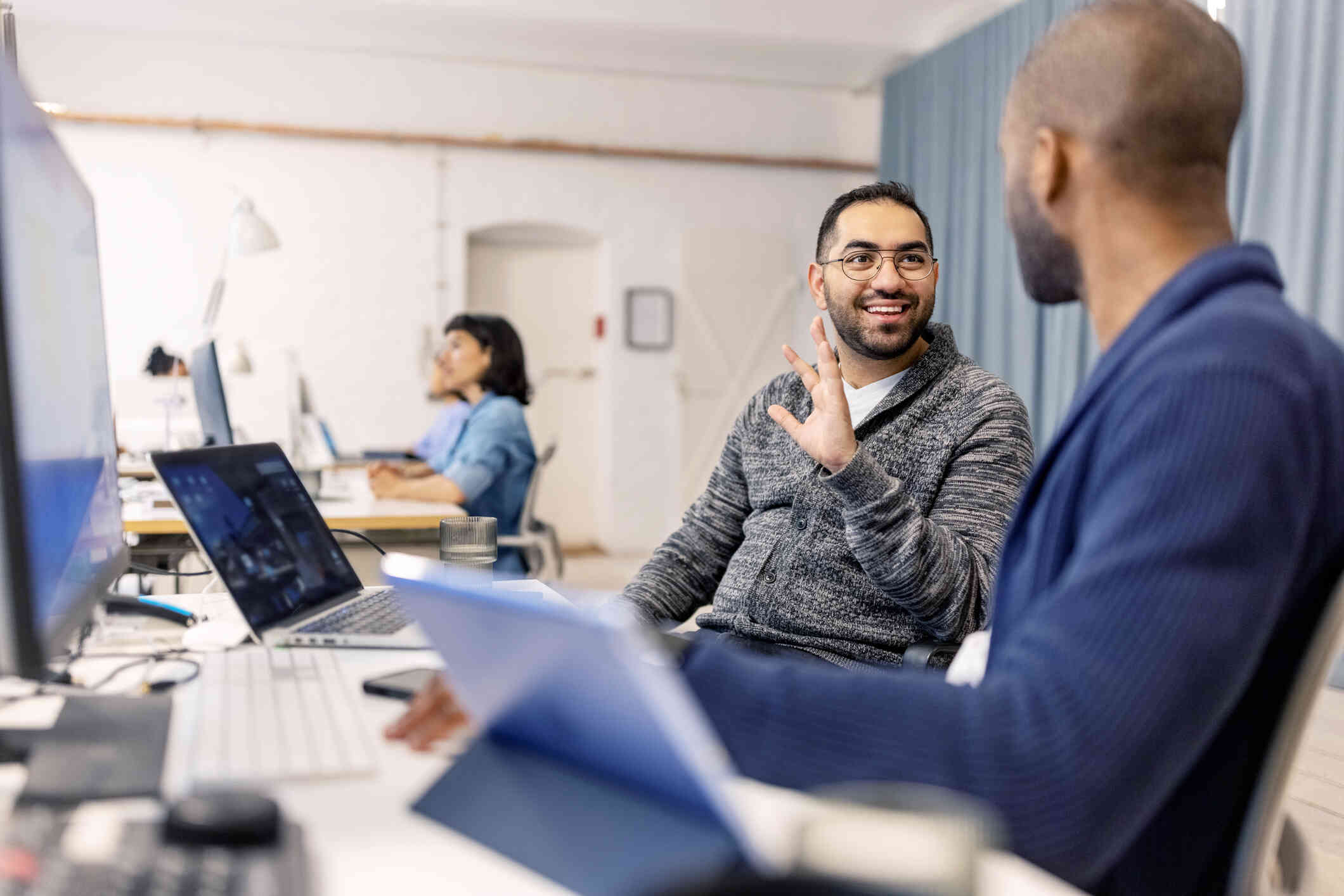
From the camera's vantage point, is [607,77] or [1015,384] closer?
[1015,384]

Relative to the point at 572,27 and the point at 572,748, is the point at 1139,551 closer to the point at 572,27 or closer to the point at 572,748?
the point at 572,748

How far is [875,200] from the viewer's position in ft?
7.01

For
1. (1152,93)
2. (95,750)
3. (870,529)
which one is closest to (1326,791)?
(870,529)

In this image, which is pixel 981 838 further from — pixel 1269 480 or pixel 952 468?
pixel 952 468

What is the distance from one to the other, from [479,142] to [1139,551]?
22.1ft

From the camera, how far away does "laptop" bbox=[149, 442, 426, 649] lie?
1268mm

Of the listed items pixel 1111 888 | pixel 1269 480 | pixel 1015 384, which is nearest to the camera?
pixel 1269 480

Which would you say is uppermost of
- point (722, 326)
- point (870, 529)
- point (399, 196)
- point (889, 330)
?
point (399, 196)

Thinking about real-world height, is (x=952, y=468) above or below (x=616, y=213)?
below

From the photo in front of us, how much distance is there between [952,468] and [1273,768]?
3.30ft

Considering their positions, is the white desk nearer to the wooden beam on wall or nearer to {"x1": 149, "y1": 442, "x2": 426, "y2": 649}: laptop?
{"x1": 149, "y1": 442, "x2": 426, "y2": 649}: laptop

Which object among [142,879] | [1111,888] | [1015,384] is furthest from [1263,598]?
[1015,384]

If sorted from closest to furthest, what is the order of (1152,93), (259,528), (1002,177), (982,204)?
(1152,93) → (259,528) → (1002,177) → (982,204)

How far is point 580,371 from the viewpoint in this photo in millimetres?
7520
